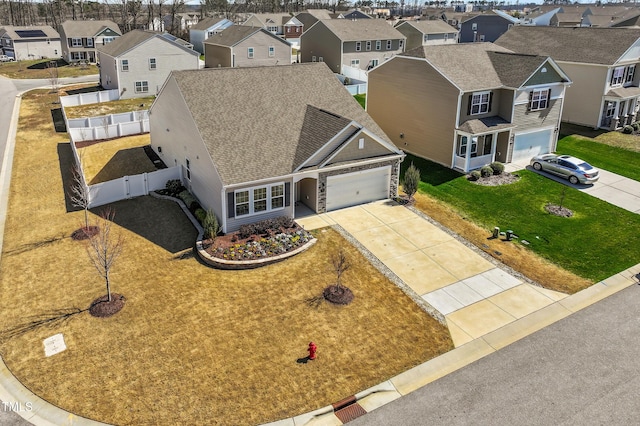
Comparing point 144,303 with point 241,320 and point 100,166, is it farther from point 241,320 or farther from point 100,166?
point 100,166

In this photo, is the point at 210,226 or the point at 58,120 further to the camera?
the point at 58,120

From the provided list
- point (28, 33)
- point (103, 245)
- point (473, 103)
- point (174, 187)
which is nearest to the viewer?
point (103, 245)

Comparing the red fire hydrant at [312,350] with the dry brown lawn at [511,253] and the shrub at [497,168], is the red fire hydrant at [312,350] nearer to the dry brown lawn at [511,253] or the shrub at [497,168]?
the dry brown lawn at [511,253]

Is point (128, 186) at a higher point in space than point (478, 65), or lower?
lower

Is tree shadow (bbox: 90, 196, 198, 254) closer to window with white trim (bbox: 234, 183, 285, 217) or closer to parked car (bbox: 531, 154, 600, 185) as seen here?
window with white trim (bbox: 234, 183, 285, 217)

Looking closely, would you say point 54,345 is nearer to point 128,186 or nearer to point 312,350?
point 312,350

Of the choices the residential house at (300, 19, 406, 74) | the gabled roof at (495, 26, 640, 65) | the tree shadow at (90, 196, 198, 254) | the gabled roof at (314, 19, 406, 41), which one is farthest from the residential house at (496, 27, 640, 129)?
the tree shadow at (90, 196, 198, 254)

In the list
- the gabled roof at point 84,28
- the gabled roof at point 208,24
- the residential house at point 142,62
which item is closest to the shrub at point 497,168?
the residential house at point 142,62

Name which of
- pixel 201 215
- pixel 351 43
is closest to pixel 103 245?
pixel 201 215
